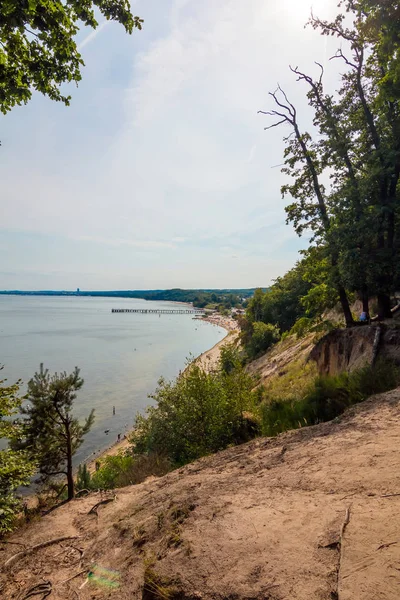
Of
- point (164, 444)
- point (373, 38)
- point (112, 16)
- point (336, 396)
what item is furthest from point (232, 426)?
point (373, 38)

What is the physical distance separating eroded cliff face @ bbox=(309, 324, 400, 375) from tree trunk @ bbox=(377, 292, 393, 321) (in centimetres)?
132

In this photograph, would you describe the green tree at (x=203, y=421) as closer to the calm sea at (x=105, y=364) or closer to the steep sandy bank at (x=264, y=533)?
the steep sandy bank at (x=264, y=533)

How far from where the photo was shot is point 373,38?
13289 mm

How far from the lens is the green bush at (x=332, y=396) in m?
10.4

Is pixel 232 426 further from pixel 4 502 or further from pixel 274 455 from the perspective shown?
pixel 4 502

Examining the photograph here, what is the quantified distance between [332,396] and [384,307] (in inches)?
278

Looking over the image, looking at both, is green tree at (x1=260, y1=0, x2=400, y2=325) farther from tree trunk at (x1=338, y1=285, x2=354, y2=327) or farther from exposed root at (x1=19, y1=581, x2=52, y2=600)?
exposed root at (x1=19, y1=581, x2=52, y2=600)

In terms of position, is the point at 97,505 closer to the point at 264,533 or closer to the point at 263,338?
the point at 264,533

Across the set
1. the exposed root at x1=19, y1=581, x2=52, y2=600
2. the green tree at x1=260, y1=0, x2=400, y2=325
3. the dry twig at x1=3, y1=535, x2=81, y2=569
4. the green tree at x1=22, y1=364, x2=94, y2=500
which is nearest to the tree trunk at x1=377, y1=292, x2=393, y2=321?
the green tree at x1=260, y1=0, x2=400, y2=325

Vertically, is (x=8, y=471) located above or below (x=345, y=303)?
below

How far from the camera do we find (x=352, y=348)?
51.0ft

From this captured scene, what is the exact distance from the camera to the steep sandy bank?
342 centimetres

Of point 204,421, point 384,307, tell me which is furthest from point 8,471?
point 384,307

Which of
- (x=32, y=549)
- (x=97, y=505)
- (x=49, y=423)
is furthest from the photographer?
(x=49, y=423)
